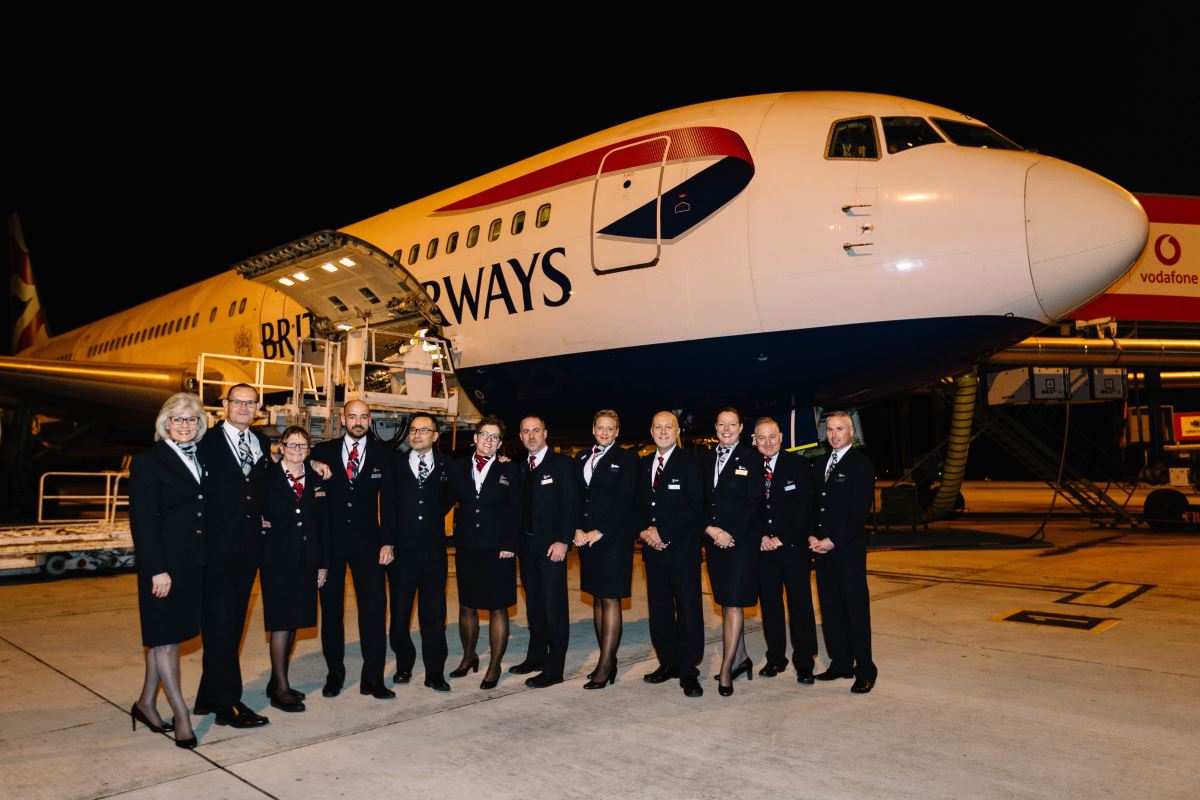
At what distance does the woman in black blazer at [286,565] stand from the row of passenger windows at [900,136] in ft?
16.7

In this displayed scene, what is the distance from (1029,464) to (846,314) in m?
11.0

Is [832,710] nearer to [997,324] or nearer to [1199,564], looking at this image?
[997,324]

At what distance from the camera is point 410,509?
17.3ft

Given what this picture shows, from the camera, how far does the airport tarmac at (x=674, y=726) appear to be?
3594 mm

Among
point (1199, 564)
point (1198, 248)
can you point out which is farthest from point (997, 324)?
point (1198, 248)

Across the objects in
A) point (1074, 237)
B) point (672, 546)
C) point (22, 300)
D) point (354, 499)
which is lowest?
point (672, 546)

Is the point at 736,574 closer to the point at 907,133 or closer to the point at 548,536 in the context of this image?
the point at 548,536

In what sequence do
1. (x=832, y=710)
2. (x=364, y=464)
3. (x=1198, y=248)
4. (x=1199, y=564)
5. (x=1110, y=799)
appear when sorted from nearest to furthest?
(x=1110, y=799), (x=832, y=710), (x=364, y=464), (x=1199, y=564), (x=1198, y=248)

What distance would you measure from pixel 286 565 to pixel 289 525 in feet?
0.72

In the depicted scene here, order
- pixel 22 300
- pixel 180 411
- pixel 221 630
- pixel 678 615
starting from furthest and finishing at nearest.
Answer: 1. pixel 22 300
2. pixel 678 615
3. pixel 221 630
4. pixel 180 411

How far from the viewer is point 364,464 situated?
5277 mm

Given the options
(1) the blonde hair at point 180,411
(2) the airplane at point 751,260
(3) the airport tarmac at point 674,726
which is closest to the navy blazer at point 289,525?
(1) the blonde hair at point 180,411

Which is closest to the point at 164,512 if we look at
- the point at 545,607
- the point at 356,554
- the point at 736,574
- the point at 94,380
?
the point at 356,554

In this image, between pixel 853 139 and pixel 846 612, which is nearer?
pixel 846 612
